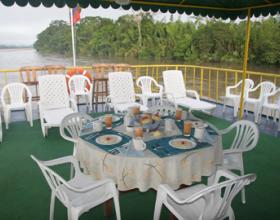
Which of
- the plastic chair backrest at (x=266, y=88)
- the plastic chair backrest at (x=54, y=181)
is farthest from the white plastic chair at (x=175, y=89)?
the plastic chair backrest at (x=54, y=181)

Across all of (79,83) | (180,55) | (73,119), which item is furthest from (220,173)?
(180,55)

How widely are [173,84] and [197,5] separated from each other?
1.89 metres

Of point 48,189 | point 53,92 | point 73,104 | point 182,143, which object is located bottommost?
point 48,189

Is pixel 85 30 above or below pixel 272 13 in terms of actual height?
above

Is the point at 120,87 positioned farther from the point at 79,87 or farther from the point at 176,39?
the point at 176,39

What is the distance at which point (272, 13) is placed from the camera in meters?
4.14

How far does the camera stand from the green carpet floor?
94.2 inches

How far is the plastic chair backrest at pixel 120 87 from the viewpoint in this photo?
16.7 ft

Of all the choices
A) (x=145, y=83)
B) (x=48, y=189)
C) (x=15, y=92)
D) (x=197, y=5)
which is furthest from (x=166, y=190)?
(x=145, y=83)

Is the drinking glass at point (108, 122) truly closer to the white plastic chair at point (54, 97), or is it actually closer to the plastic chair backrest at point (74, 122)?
the plastic chair backrest at point (74, 122)

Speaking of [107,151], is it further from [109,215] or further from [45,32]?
[45,32]

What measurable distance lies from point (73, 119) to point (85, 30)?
62.3 ft

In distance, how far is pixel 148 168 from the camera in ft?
6.15

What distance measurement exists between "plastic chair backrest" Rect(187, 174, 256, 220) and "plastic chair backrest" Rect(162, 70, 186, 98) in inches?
159
